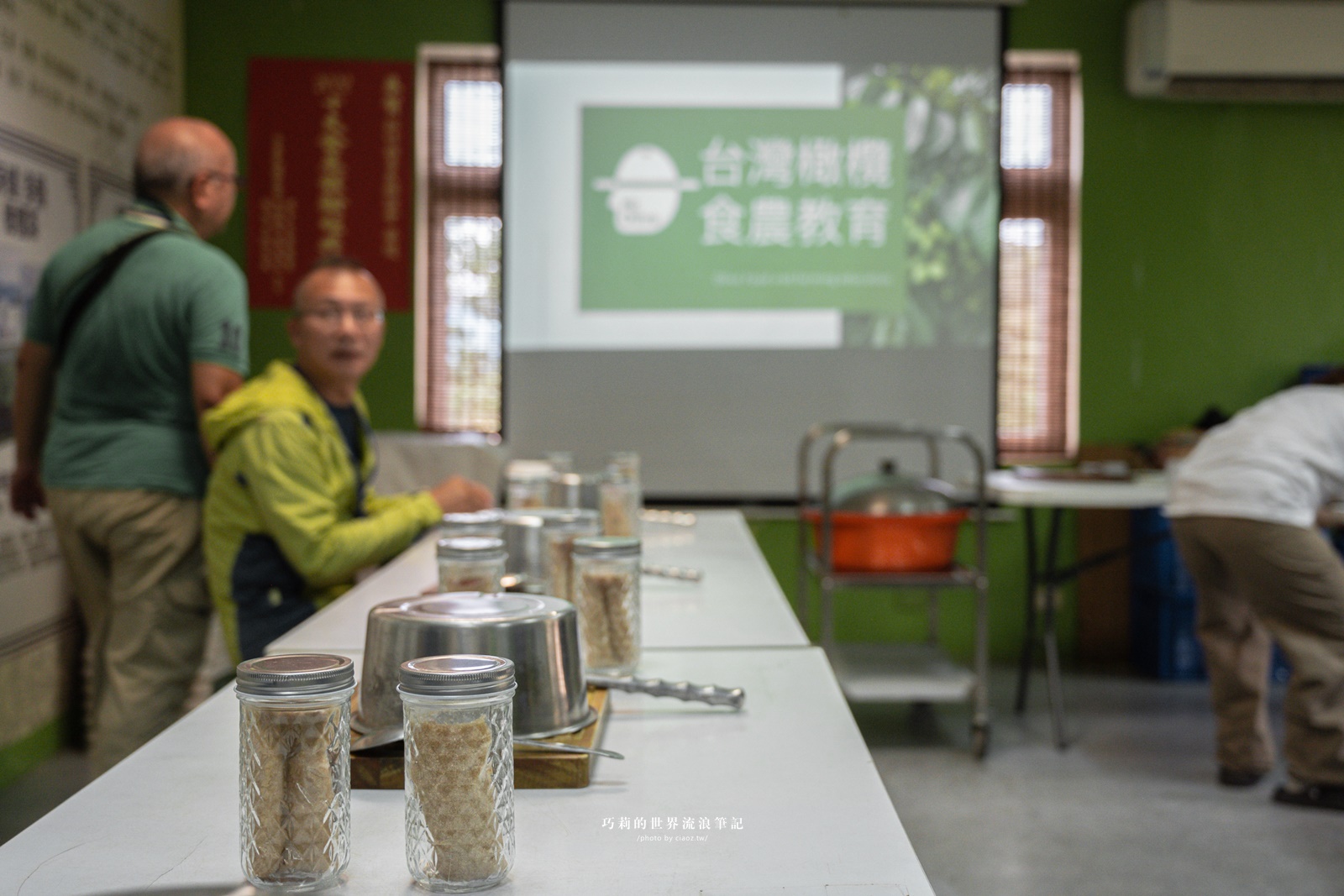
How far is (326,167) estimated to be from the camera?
4332mm

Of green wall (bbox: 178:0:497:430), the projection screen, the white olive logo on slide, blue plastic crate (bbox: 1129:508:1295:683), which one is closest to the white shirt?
blue plastic crate (bbox: 1129:508:1295:683)

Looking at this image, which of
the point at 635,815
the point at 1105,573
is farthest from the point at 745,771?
the point at 1105,573

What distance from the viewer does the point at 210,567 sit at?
2131 millimetres

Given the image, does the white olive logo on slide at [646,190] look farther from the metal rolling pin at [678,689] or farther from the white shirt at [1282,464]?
the metal rolling pin at [678,689]

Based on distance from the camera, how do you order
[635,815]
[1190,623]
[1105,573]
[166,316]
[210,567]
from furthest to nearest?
1. [1105,573]
2. [1190,623]
3. [166,316]
4. [210,567]
5. [635,815]

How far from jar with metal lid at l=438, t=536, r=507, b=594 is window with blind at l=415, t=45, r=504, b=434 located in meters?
3.13

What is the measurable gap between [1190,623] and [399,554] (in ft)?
10.2

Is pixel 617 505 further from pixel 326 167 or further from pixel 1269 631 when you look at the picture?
pixel 326 167

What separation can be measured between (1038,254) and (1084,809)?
2330 millimetres

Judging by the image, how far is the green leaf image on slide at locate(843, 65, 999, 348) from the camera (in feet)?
14.3

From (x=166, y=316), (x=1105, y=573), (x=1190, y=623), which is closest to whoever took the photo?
(x=166, y=316)

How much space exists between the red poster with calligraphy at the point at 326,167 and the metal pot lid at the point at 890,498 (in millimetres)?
1965

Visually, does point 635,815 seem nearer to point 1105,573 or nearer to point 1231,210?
point 1105,573

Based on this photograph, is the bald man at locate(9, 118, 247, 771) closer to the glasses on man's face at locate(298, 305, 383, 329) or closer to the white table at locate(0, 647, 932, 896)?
the glasses on man's face at locate(298, 305, 383, 329)
